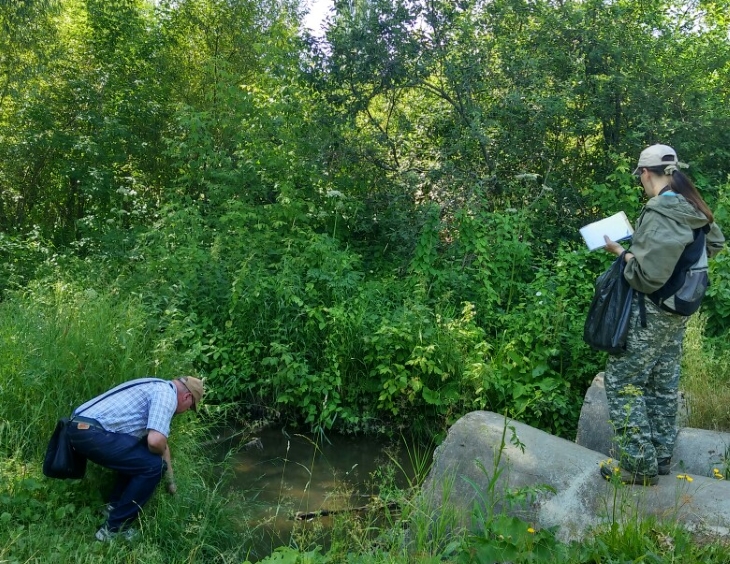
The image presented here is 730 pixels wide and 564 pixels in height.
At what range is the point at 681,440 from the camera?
462 cm

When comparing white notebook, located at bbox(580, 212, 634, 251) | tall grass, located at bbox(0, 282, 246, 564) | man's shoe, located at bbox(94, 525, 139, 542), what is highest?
white notebook, located at bbox(580, 212, 634, 251)

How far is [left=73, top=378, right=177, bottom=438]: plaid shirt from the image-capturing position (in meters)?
3.95

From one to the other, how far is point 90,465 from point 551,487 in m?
2.79

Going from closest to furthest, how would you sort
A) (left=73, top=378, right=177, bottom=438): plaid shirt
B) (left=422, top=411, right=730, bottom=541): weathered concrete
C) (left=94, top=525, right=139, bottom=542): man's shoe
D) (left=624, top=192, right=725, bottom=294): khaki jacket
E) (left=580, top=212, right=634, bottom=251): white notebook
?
A: 1. (left=422, top=411, right=730, bottom=541): weathered concrete
2. (left=624, top=192, right=725, bottom=294): khaki jacket
3. (left=94, top=525, right=139, bottom=542): man's shoe
4. (left=73, top=378, right=177, bottom=438): plaid shirt
5. (left=580, top=212, right=634, bottom=251): white notebook

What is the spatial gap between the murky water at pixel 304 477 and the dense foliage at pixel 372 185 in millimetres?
283

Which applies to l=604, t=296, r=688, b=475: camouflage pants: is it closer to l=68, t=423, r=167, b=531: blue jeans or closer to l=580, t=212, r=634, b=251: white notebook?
l=580, t=212, r=634, b=251: white notebook

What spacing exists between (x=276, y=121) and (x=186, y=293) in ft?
9.85

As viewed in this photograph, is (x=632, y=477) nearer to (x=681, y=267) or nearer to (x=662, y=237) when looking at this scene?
(x=681, y=267)

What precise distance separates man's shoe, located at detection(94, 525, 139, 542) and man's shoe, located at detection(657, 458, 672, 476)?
3096mm

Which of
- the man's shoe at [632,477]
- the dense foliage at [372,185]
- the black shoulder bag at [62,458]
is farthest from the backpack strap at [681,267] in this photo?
the black shoulder bag at [62,458]

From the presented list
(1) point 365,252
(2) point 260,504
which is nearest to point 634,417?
(2) point 260,504

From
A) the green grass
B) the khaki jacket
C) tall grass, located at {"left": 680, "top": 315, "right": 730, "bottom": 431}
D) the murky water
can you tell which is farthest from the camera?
tall grass, located at {"left": 680, "top": 315, "right": 730, "bottom": 431}

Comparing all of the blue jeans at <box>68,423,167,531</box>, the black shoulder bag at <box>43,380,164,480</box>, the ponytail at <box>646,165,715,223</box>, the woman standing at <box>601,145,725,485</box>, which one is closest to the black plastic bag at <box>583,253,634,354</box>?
the woman standing at <box>601,145,725,485</box>

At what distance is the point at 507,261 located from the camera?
24.2 feet
